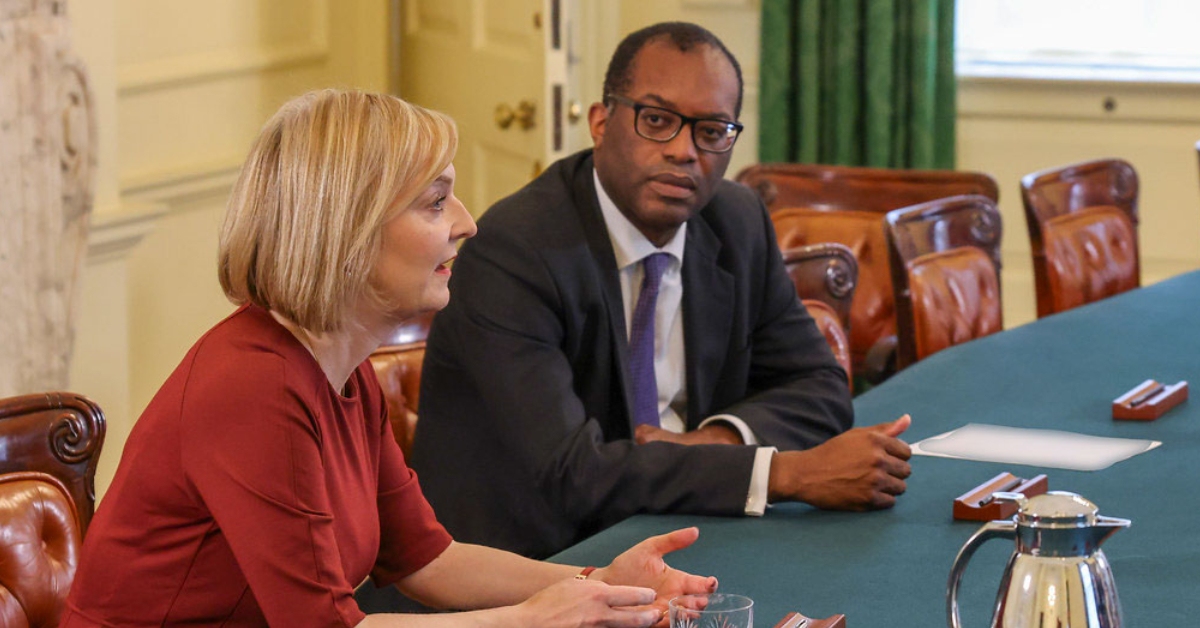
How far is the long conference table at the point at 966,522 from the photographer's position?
5.54 feet

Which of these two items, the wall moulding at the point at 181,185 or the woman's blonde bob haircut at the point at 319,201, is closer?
the woman's blonde bob haircut at the point at 319,201

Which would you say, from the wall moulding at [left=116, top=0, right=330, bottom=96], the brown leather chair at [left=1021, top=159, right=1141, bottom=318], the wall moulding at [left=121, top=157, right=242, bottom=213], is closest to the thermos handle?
the brown leather chair at [left=1021, top=159, right=1141, bottom=318]

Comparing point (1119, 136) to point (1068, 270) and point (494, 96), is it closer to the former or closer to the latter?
point (1068, 270)

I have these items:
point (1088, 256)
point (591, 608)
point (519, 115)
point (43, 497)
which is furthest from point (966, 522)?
point (519, 115)

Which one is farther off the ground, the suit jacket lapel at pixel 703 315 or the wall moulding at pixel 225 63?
the wall moulding at pixel 225 63

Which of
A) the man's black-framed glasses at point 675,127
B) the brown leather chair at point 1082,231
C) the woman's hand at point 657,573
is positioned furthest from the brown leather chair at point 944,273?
the woman's hand at point 657,573

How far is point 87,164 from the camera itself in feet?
10.8

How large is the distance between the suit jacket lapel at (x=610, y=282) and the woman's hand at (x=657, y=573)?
27.0 inches

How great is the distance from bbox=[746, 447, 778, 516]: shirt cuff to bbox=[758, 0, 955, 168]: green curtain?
3.26 meters

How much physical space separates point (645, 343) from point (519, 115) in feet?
6.67

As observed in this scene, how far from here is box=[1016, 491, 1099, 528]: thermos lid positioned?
1285 mm

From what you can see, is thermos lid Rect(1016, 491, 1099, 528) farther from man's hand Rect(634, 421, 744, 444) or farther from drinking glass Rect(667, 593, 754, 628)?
man's hand Rect(634, 421, 744, 444)

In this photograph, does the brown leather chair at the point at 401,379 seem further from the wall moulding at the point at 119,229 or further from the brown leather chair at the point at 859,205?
the brown leather chair at the point at 859,205

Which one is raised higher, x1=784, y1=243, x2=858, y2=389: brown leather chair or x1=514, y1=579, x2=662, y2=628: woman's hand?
x1=784, y1=243, x2=858, y2=389: brown leather chair
